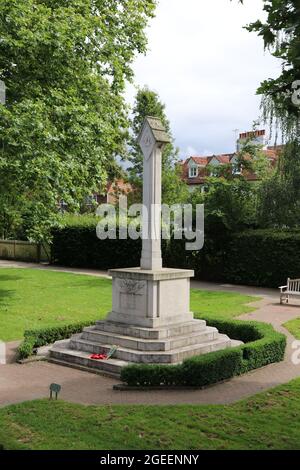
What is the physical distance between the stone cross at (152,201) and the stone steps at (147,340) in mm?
1778

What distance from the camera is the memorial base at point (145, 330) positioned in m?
11.1

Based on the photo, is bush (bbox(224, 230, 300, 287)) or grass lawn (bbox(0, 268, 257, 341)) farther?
bush (bbox(224, 230, 300, 287))

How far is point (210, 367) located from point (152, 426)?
111 inches

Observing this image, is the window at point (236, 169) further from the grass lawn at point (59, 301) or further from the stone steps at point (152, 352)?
the stone steps at point (152, 352)

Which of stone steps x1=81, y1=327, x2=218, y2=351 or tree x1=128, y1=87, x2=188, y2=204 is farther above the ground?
tree x1=128, y1=87, x2=188, y2=204

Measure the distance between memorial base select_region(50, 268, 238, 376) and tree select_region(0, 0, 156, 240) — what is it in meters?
6.05

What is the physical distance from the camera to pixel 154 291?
38.2ft

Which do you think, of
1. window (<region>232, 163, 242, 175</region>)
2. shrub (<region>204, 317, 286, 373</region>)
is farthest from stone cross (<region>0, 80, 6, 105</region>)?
window (<region>232, 163, 242, 175</region>)

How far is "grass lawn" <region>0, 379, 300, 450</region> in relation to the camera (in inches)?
263

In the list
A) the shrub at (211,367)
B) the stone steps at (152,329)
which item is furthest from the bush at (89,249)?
the shrub at (211,367)

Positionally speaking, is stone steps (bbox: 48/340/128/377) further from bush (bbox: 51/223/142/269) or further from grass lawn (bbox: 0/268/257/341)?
bush (bbox: 51/223/142/269)

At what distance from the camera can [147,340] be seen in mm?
11328

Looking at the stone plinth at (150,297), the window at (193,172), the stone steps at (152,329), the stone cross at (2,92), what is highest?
the window at (193,172)

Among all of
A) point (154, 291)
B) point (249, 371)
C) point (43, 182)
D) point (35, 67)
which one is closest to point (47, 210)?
point (43, 182)
